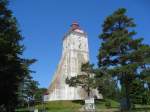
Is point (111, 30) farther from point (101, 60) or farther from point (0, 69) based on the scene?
point (0, 69)

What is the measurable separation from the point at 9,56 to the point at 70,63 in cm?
7182

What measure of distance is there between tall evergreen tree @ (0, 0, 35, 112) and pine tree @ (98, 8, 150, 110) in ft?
38.4

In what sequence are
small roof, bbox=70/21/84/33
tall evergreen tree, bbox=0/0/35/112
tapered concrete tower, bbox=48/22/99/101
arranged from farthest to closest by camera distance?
1. small roof, bbox=70/21/84/33
2. tapered concrete tower, bbox=48/22/99/101
3. tall evergreen tree, bbox=0/0/35/112

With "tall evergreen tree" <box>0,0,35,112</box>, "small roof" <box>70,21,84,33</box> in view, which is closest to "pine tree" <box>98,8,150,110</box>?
"tall evergreen tree" <box>0,0,35,112</box>

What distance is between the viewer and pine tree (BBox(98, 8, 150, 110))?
3712 cm

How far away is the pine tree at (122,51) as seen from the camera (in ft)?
122

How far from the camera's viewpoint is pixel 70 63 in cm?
10088

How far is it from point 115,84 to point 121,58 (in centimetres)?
377

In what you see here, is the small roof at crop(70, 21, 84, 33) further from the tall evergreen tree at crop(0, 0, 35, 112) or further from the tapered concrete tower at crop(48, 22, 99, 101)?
the tall evergreen tree at crop(0, 0, 35, 112)

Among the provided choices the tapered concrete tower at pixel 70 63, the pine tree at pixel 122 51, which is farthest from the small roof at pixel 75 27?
the pine tree at pixel 122 51

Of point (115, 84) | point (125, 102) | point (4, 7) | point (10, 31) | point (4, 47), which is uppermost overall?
point (4, 7)

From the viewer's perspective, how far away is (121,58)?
125ft

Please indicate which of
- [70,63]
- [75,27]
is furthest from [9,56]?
[75,27]

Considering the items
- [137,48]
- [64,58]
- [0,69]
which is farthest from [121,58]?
[64,58]
